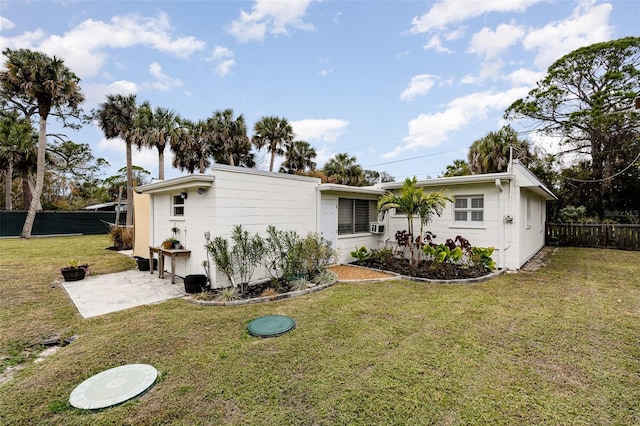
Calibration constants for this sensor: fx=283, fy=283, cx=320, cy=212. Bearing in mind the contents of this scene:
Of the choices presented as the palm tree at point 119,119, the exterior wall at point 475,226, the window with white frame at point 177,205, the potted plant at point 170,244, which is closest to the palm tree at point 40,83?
the palm tree at point 119,119

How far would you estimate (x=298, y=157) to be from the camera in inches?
883

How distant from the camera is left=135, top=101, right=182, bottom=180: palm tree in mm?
17672

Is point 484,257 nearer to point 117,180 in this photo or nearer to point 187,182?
point 187,182

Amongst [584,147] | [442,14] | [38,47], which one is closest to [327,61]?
[442,14]

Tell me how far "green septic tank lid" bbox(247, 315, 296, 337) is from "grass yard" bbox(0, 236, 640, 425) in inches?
5.2

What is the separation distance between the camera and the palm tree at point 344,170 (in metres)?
22.8

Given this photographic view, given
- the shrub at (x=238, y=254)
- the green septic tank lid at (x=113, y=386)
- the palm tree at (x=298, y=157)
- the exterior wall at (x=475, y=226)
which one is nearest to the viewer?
the green septic tank lid at (x=113, y=386)

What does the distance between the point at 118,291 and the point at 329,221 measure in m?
5.43

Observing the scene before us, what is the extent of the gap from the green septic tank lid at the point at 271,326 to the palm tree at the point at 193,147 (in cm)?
1752

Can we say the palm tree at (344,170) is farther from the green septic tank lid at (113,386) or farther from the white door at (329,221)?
the green septic tank lid at (113,386)

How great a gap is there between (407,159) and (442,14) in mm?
14373

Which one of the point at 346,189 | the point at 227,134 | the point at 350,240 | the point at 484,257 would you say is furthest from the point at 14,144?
the point at 484,257

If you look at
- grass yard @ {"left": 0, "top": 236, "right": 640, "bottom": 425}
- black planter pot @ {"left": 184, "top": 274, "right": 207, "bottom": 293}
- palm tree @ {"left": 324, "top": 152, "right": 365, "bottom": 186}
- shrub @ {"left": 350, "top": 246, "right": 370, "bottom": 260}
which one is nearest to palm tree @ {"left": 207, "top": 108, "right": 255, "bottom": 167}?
palm tree @ {"left": 324, "top": 152, "right": 365, "bottom": 186}

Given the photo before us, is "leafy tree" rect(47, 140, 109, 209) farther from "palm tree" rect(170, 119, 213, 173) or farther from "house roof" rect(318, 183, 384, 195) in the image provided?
"house roof" rect(318, 183, 384, 195)
